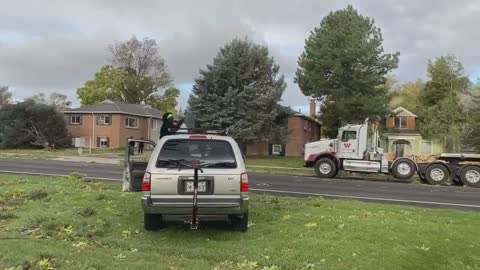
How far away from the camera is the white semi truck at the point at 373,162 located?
2767 cm

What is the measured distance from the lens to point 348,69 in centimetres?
4100

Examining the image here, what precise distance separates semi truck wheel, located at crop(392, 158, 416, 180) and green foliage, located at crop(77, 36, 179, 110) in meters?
58.1

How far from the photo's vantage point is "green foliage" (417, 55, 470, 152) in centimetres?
4650

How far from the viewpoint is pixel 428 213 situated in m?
12.0

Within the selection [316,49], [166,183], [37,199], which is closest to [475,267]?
[166,183]

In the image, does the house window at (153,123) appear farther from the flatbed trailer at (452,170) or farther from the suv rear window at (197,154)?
the suv rear window at (197,154)

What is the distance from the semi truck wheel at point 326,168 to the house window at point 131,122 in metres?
37.6

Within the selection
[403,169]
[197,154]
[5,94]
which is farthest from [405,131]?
[5,94]

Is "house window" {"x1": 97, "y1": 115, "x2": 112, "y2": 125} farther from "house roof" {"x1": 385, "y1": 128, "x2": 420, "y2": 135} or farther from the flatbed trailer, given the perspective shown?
the flatbed trailer

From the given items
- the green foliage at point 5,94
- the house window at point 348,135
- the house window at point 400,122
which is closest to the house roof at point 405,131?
the house window at point 400,122

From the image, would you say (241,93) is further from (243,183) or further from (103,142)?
(243,183)

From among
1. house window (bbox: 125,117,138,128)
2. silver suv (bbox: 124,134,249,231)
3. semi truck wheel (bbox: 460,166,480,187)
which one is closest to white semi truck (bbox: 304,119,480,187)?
semi truck wheel (bbox: 460,166,480,187)

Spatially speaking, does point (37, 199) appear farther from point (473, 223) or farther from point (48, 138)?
point (48, 138)

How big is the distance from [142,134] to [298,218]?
58314mm
